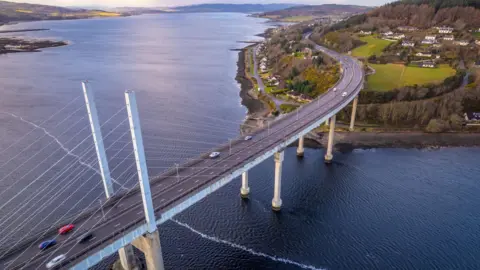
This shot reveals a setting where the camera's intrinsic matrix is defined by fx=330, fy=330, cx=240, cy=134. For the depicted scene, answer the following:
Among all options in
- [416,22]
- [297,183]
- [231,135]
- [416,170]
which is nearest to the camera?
[297,183]

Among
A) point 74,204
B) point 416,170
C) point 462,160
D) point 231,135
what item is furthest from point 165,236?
point 462,160

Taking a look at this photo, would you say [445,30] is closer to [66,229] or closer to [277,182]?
[277,182]

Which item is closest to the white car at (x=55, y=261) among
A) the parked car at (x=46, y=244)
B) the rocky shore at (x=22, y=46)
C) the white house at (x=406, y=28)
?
the parked car at (x=46, y=244)

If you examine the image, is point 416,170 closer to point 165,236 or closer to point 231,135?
point 231,135

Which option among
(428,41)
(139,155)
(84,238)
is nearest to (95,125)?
(139,155)

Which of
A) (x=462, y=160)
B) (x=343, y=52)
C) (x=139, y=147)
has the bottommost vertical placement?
(x=462, y=160)

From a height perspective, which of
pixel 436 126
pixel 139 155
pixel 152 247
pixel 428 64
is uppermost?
pixel 139 155
